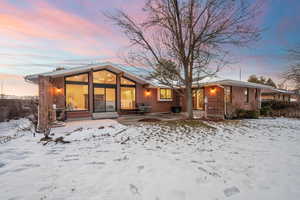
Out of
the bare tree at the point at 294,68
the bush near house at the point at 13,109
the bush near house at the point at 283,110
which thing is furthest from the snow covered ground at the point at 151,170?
the bush near house at the point at 13,109

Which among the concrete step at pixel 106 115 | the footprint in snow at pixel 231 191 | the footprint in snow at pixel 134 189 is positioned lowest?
the footprint in snow at pixel 231 191

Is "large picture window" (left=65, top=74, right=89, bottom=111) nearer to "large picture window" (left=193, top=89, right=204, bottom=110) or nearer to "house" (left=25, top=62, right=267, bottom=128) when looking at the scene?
"house" (left=25, top=62, right=267, bottom=128)

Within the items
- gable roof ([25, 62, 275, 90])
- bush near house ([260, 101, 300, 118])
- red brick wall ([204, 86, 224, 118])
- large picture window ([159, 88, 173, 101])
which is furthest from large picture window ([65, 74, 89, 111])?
bush near house ([260, 101, 300, 118])

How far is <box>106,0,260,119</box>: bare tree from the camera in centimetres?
674

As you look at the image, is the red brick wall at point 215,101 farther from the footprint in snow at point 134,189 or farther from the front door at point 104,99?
the footprint in snow at point 134,189

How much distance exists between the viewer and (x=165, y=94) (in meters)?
13.6

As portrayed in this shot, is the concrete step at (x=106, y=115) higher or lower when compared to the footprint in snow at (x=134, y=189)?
higher

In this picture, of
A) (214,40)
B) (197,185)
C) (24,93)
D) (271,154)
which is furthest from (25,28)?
(24,93)

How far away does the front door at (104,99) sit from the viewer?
10.6 metres

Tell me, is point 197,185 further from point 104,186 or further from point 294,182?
point 294,182

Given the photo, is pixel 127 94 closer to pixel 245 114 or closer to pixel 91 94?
pixel 91 94

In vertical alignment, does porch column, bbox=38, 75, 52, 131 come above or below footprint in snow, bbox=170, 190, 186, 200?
above

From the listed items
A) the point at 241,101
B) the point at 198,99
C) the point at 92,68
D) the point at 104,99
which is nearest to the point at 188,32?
the point at 92,68

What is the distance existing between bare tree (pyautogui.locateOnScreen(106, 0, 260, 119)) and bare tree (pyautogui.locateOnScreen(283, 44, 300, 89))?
3.69 m
